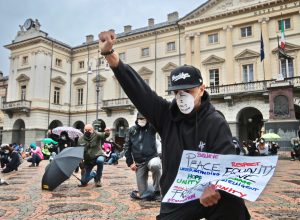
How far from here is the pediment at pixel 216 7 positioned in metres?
28.5

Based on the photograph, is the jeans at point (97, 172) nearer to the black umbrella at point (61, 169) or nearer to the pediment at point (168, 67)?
the black umbrella at point (61, 169)

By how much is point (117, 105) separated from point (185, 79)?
32.1 m

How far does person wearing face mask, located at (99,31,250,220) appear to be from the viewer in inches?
80.1

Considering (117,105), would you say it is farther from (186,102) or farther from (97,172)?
(186,102)

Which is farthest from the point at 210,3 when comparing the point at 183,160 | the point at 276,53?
the point at 183,160

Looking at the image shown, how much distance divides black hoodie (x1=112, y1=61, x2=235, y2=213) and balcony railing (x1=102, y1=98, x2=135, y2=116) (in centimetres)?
3079

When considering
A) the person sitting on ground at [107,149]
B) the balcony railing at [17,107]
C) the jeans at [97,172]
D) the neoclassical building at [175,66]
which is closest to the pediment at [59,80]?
the neoclassical building at [175,66]

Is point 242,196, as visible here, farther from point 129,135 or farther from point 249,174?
point 129,135

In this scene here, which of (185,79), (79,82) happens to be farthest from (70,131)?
(185,79)

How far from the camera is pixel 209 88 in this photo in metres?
28.4

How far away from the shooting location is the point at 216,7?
29.8 m

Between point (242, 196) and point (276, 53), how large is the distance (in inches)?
1103

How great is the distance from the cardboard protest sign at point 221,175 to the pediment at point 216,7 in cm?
2875

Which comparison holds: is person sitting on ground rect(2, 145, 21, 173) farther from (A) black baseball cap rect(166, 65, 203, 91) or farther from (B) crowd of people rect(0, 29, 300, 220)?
(A) black baseball cap rect(166, 65, 203, 91)
